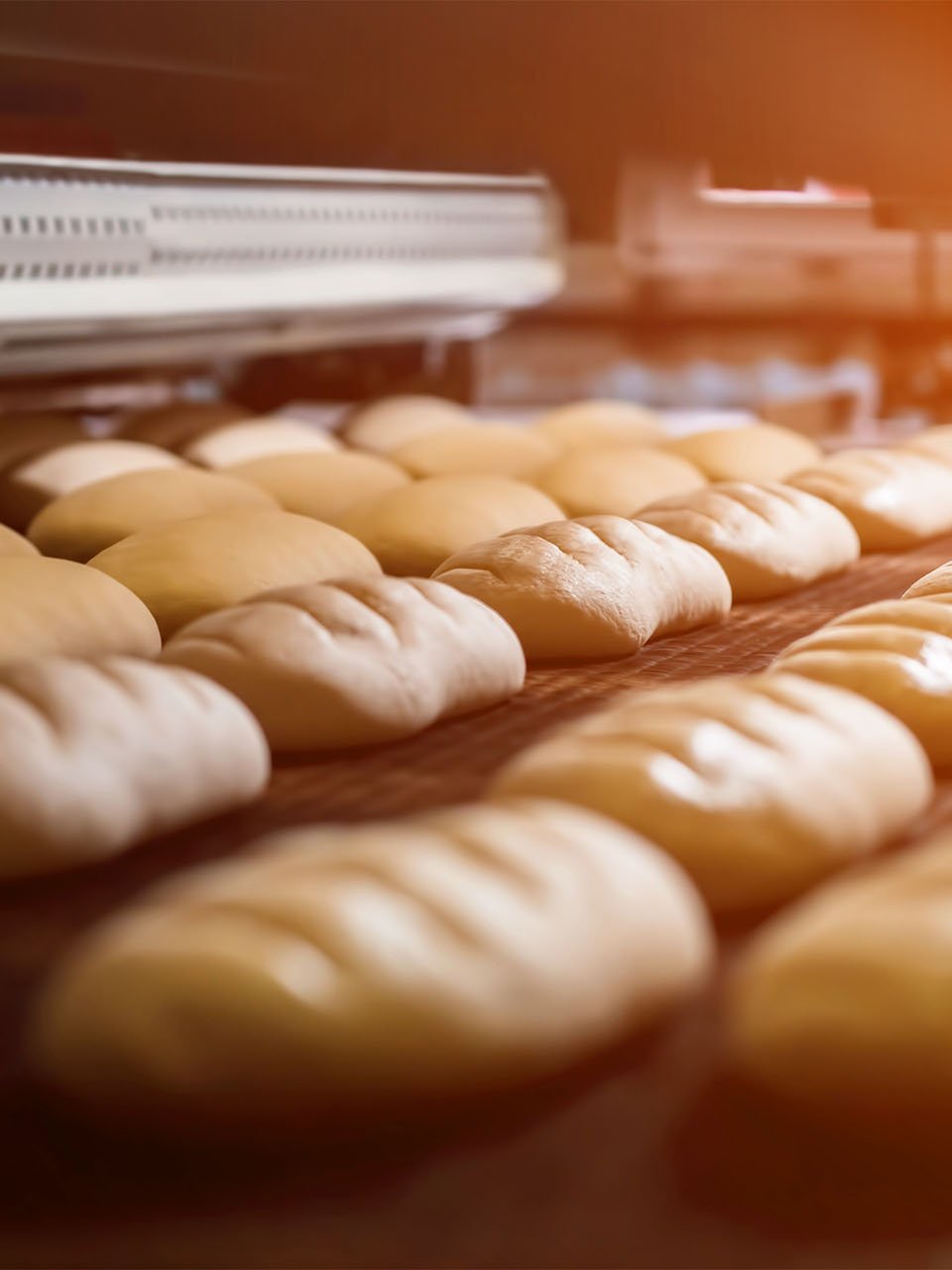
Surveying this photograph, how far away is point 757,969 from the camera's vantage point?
2.85ft

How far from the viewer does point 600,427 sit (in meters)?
3.22

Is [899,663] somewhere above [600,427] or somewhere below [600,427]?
above

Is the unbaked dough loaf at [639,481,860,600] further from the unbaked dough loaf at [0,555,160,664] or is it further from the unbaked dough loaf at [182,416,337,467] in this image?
the unbaked dough loaf at [182,416,337,467]

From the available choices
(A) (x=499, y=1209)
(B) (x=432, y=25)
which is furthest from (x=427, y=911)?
(B) (x=432, y=25)

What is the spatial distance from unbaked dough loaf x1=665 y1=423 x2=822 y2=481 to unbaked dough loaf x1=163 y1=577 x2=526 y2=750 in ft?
4.09

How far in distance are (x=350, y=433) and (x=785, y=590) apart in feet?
4.73

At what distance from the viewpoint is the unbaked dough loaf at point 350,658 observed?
4.57 ft

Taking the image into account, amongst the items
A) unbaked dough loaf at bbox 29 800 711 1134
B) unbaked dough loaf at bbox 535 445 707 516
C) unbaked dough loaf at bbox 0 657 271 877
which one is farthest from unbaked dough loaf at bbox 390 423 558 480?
unbaked dough loaf at bbox 29 800 711 1134

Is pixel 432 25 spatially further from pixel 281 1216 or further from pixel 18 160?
pixel 281 1216

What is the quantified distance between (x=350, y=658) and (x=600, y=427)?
189 centimetres

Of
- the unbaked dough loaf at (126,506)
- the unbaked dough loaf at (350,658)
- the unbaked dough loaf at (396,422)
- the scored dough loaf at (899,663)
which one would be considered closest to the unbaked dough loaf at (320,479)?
the unbaked dough loaf at (126,506)

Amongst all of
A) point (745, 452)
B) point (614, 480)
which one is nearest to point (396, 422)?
point (745, 452)

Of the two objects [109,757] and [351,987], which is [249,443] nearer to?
[109,757]

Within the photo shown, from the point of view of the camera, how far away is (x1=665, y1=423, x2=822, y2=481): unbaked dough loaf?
2701 mm
